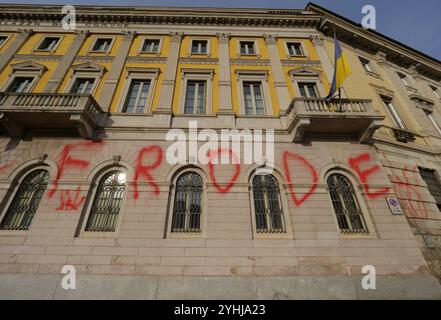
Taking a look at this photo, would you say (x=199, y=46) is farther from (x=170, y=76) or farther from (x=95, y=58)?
(x=95, y=58)

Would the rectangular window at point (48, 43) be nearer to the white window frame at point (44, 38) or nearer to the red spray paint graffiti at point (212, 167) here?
the white window frame at point (44, 38)

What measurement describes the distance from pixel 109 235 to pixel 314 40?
1482cm

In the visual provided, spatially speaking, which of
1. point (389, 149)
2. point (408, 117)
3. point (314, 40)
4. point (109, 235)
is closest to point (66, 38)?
point (109, 235)

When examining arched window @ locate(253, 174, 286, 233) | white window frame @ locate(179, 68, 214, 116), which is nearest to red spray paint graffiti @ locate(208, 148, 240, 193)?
arched window @ locate(253, 174, 286, 233)

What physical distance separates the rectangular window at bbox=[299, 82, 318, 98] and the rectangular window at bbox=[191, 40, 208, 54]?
5.83 m

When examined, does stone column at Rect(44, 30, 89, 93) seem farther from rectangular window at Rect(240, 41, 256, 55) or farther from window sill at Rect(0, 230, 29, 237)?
rectangular window at Rect(240, 41, 256, 55)

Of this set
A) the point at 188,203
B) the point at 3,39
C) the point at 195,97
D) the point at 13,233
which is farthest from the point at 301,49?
the point at 3,39

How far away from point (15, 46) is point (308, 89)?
16.3 m

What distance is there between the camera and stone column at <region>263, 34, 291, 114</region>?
958cm

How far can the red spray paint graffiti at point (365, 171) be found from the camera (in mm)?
7672

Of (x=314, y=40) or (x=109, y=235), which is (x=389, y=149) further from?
(x=109, y=235)

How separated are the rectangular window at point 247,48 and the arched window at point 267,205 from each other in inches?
317

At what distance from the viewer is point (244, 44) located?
40.9 ft

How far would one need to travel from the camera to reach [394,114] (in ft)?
37.5
